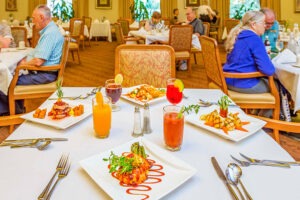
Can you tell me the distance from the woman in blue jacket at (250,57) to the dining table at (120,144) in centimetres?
167

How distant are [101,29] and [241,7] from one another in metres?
5.12

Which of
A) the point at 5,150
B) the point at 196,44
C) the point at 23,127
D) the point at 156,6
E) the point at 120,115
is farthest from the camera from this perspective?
the point at 156,6

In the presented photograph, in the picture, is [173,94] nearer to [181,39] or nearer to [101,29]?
[181,39]

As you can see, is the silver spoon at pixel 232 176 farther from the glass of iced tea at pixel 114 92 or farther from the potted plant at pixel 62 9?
the potted plant at pixel 62 9

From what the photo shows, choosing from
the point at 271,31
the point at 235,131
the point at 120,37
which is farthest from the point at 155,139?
the point at 120,37

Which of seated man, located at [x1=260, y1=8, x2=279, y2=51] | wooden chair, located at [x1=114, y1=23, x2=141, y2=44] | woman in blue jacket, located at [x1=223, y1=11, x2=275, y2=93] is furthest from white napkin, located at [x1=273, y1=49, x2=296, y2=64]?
wooden chair, located at [x1=114, y1=23, x2=141, y2=44]

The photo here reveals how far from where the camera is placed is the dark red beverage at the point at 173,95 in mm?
1514

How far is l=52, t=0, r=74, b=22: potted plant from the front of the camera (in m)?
11.9

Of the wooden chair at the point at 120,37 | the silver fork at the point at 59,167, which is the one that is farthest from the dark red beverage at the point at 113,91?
the wooden chair at the point at 120,37

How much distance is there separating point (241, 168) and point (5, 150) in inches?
30.4

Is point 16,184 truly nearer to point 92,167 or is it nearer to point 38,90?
point 92,167

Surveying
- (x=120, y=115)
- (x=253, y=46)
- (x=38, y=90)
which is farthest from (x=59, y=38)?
(x=120, y=115)

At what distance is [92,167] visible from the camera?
0.96 meters

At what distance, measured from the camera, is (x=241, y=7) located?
38.3 feet
